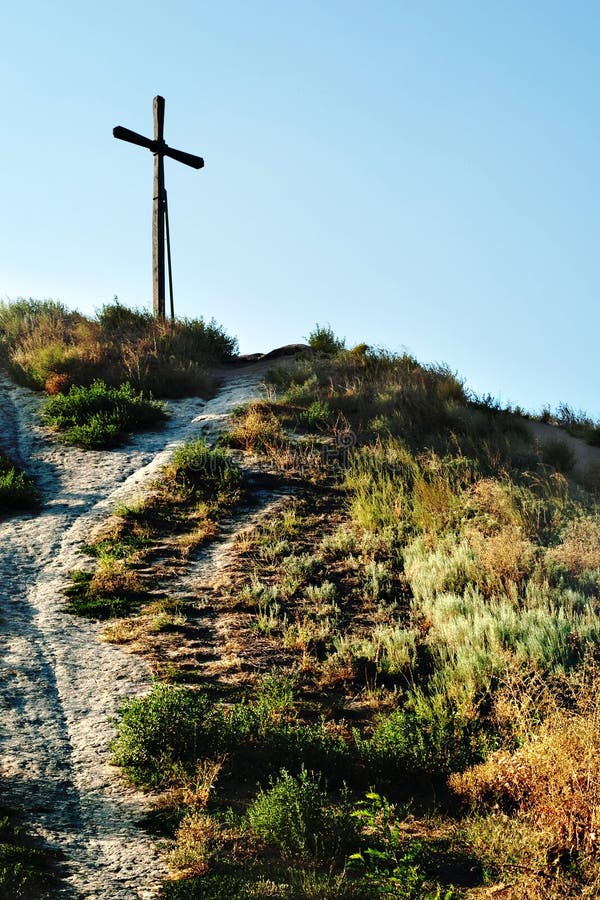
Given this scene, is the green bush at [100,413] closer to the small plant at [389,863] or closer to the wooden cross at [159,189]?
the wooden cross at [159,189]

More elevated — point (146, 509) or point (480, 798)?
point (146, 509)

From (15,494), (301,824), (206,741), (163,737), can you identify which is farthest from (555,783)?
(15,494)

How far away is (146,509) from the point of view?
12.5m

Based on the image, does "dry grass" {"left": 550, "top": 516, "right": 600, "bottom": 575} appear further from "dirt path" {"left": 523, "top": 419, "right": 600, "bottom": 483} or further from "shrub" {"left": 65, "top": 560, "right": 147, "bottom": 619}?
"shrub" {"left": 65, "top": 560, "right": 147, "bottom": 619}

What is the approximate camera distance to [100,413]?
1572cm

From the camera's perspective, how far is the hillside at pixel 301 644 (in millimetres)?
5160

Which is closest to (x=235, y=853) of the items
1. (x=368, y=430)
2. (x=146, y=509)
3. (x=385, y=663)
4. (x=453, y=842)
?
(x=453, y=842)

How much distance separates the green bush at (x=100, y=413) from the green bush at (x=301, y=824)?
10.6m

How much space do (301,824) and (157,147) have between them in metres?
19.6

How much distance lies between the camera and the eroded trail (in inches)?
203

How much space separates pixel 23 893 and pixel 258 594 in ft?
18.1

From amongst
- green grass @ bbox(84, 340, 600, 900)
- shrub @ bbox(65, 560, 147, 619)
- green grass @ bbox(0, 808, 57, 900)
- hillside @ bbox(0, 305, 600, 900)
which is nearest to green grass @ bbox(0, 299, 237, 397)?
hillside @ bbox(0, 305, 600, 900)

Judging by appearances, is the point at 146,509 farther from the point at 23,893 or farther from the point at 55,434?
the point at 23,893

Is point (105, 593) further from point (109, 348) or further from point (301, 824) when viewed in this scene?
point (109, 348)
